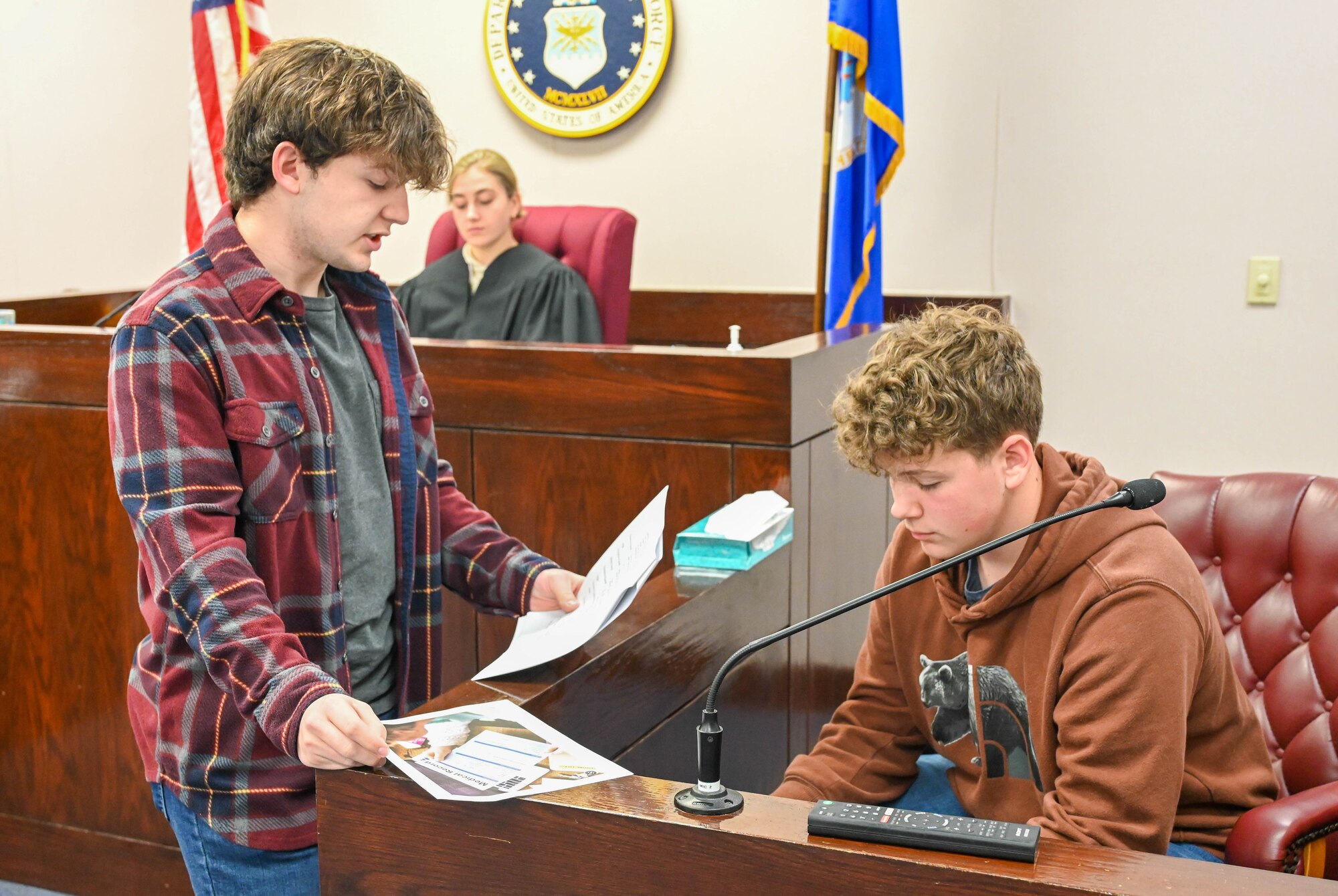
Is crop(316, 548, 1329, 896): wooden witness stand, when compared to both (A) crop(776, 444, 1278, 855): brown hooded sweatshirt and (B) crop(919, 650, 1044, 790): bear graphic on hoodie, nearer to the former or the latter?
(A) crop(776, 444, 1278, 855): brown hooded sweatshirt

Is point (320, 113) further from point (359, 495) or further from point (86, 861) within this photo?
point (86, 861)

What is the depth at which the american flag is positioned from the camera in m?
3.41

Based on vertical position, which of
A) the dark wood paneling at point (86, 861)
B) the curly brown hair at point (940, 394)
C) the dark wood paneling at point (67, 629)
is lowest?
the dark wood paneling at point (86, 861)

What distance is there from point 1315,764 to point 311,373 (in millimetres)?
1364

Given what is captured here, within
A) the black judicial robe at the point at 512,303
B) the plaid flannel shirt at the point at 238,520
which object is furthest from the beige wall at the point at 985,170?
the plaid flannel shirt at the point at 238,520

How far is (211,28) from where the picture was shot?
3420mm

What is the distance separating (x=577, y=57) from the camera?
14.5ft

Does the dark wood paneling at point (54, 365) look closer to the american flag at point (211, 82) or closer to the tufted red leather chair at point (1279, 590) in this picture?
the american flag at point (211, 82)

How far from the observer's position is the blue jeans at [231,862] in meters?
1.34

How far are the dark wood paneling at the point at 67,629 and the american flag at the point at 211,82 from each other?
1.03m

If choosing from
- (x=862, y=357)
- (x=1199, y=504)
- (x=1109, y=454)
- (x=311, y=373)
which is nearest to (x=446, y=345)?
(x=862, y=357)

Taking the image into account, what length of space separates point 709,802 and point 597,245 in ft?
9.19

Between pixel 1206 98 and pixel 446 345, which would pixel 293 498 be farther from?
pixel 1206 98

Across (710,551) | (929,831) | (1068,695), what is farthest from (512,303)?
(929,831)
